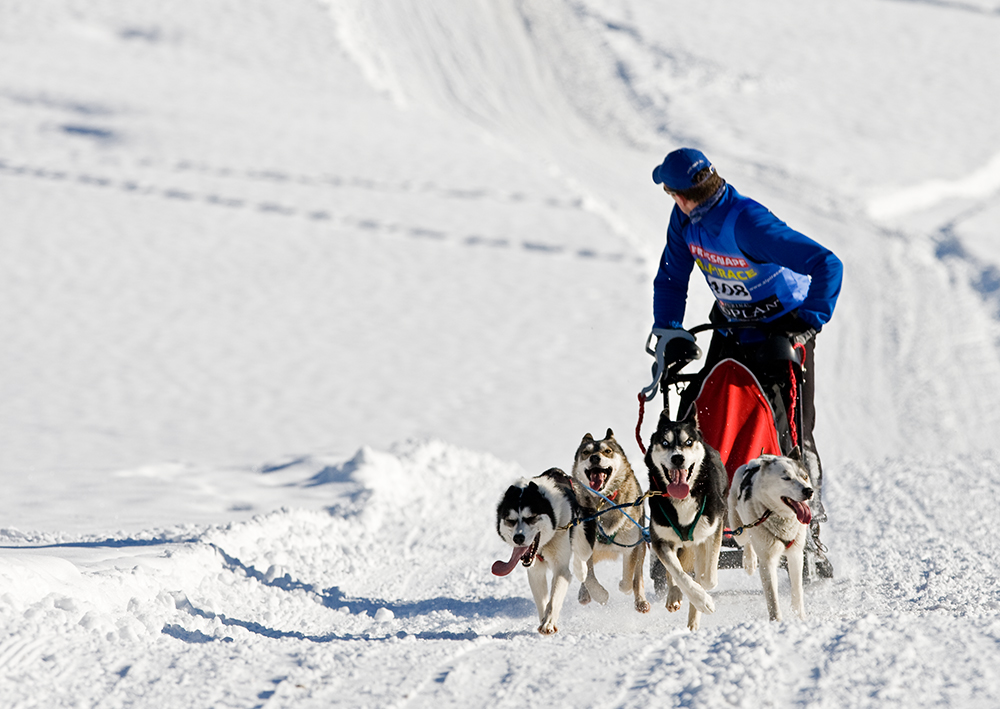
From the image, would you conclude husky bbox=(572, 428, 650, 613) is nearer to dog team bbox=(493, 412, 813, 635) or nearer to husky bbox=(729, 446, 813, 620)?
dog team bbox=(493, 412, 813, 635)

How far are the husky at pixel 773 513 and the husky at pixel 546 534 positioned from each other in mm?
653

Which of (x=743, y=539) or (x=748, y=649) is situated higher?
(x=743, y=539)

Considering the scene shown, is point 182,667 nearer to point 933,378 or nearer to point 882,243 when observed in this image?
point 933,378

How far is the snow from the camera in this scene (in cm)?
320

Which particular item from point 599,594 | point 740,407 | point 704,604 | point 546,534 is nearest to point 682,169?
point 740,407

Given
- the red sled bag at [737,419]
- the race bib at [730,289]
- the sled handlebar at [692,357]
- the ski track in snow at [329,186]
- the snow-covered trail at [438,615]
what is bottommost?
the snow-covered trail at [438,615]

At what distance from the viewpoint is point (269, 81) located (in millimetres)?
18047

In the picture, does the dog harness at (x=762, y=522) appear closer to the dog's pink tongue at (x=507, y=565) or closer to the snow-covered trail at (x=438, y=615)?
the snow-covered trail at (x=438, y=615)

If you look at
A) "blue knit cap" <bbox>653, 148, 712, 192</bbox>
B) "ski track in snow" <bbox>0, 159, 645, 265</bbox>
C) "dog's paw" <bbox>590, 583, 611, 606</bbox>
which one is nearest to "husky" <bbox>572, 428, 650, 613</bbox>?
"dog's paw" <bbox>590, 583, 611, 606</bbox>

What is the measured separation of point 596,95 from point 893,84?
5820 millimetres

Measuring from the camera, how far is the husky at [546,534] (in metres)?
3.85

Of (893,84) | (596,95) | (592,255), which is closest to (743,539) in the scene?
(592,255)

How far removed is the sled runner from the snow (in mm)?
853

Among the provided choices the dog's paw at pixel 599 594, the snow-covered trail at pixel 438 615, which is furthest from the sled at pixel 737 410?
the snow-covered trail at pixel 438 615
